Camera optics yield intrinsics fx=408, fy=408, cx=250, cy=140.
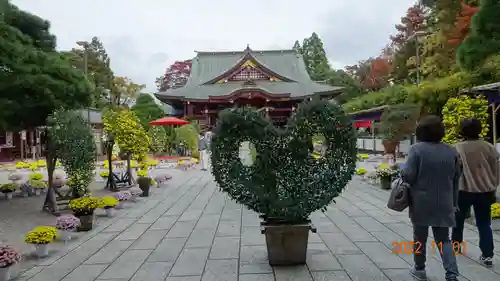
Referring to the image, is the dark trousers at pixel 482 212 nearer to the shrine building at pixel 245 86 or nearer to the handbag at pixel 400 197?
the handbag at pixel 400 197

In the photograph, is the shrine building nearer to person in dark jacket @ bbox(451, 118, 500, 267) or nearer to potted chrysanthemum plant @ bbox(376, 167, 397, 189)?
potted chrysanthemum plant @ bbox(376, 167, 397, 189)

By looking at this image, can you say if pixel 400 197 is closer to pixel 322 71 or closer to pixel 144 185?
pixel 144 185

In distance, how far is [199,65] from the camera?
34312 millimetres

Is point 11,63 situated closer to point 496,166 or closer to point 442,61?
point 496,166

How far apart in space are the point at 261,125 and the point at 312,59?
47252 mm

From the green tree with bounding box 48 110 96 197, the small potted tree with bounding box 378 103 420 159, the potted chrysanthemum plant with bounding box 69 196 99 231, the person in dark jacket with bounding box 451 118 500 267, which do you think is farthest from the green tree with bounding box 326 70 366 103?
the person in dark jacket with bounding box 451 118 500 267

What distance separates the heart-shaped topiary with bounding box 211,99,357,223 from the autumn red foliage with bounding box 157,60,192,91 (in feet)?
154

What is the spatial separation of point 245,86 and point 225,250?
22.7 meters

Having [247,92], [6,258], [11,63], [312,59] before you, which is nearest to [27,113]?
[11,63]

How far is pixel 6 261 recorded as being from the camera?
4.04 m

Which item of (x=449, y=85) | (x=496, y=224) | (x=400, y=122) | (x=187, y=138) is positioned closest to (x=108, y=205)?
(x=496, y=224)

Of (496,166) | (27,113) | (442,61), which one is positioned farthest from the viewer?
(442,61)

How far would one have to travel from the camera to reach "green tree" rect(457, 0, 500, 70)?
7.45 meters

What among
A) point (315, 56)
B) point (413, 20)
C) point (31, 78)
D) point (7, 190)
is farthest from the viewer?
point (315, 56)
